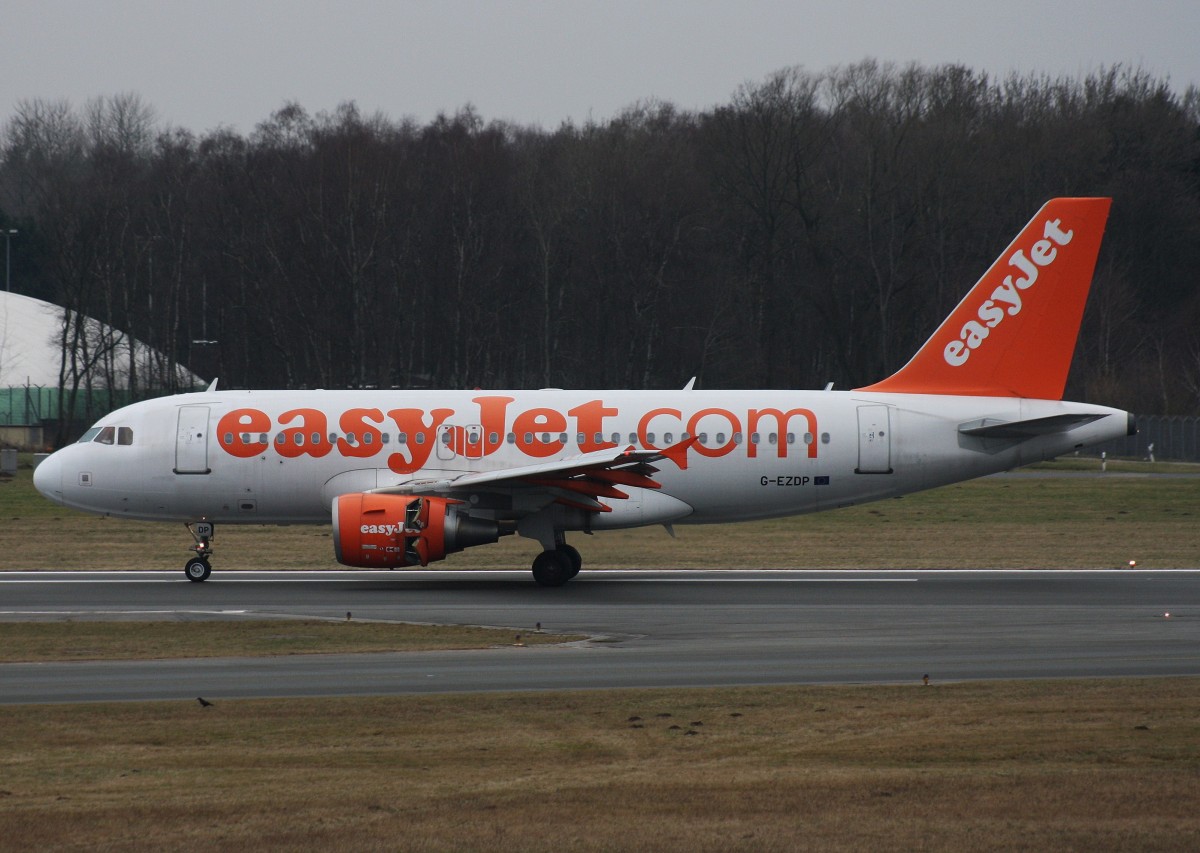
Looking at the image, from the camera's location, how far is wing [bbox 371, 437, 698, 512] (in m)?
24.5

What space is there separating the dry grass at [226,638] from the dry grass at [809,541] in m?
8.93

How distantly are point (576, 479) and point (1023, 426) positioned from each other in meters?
8.31

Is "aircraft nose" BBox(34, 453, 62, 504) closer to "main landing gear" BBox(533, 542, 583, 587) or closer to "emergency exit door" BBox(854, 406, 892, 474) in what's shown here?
"main landing gear" BBox(533, 542, 583, 587)

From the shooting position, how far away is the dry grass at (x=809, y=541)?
30.1 meters

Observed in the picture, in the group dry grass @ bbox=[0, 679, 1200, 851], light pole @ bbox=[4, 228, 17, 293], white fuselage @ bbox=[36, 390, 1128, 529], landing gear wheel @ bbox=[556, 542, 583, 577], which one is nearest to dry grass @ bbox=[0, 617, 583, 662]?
dry grass @ bbox=[0, 679, 1200, 851]

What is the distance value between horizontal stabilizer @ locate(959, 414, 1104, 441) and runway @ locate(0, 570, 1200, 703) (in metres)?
2.77

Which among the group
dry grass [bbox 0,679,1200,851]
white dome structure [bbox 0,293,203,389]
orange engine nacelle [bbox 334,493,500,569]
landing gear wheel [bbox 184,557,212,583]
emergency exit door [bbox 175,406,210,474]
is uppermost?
white dome structure [bbox 0,293,203,389]

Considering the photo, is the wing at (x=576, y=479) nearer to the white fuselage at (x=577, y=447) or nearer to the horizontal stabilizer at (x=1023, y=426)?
the white fuselage at (x=577, y=447)

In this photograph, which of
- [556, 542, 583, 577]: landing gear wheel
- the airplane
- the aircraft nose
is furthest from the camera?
the aircraft nose

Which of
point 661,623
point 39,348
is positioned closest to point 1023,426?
point 661,623

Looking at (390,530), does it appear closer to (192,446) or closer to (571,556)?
(571,556)

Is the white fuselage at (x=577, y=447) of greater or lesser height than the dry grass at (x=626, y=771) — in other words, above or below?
above

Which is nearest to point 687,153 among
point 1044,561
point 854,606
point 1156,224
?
point 1156,224

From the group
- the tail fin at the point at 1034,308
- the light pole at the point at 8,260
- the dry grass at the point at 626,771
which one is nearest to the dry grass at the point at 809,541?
the tail fin at the point at 1034,308
